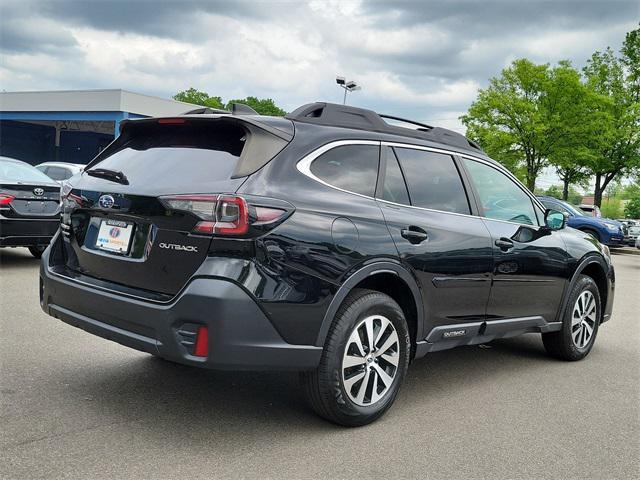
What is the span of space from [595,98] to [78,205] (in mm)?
35301

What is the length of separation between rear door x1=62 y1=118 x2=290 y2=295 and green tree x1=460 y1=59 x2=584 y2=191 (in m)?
33.5

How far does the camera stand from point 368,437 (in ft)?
11.9

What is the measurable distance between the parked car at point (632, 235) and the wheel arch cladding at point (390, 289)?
21.1 meters

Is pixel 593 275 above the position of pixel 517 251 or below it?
below

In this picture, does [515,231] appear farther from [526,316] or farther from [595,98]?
[595,98]

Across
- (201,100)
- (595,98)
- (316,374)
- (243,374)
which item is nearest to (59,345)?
(243,374)

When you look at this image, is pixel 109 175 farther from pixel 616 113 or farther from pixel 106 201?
pixel 616 113

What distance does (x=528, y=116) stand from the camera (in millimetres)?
35531

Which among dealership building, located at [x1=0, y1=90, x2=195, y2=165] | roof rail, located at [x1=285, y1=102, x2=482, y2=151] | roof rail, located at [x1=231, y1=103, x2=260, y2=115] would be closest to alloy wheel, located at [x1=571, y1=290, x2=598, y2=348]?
roof rail, located at [x1=285, y1=102, x2=482, y2=151]

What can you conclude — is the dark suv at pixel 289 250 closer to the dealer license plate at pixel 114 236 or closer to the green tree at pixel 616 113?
the dealer license plate at pixel 114 236

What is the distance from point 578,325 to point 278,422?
3.26 metres

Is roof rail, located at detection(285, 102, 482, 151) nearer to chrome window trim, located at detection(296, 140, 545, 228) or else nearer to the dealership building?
chrome window trim, located at detection(296, 140, 545, 228)

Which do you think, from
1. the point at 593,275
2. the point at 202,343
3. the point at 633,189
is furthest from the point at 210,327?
the point at 633,189

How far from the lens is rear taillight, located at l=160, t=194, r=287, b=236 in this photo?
319 cm
